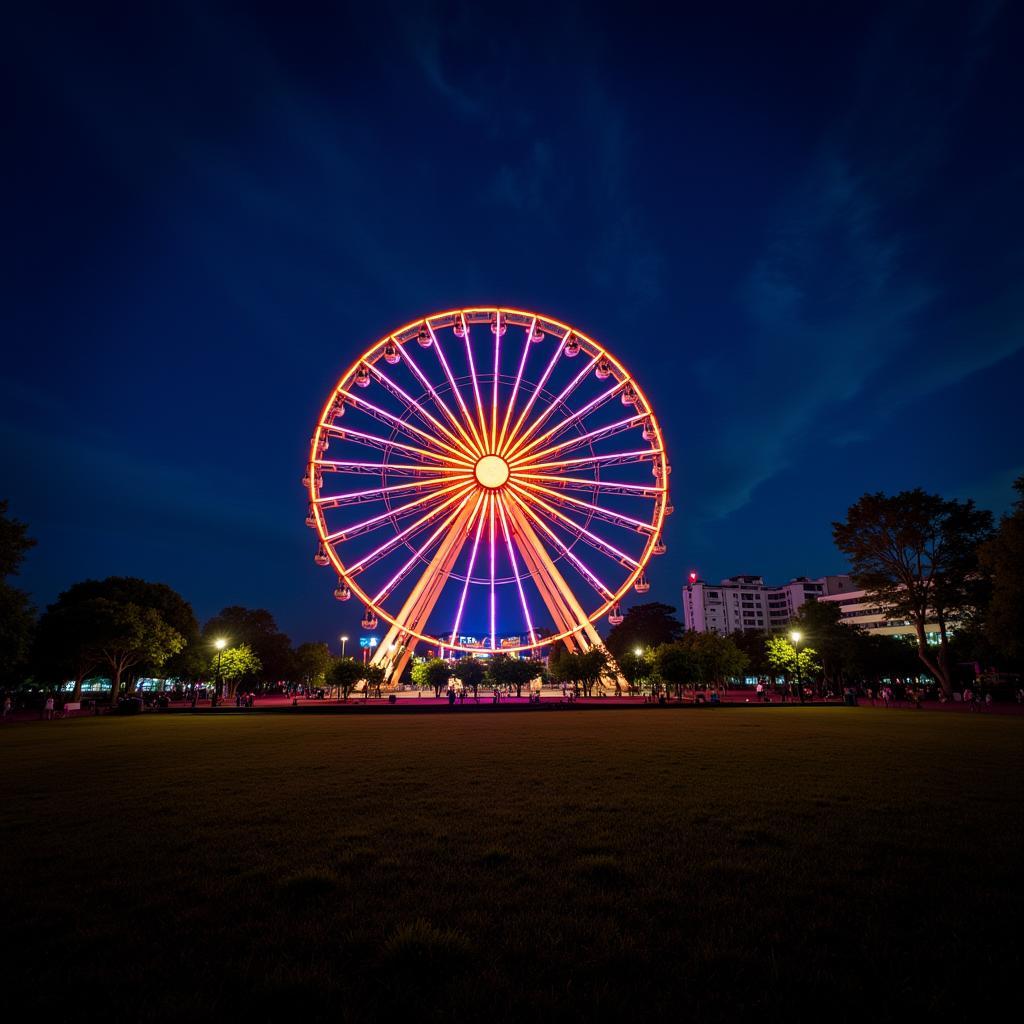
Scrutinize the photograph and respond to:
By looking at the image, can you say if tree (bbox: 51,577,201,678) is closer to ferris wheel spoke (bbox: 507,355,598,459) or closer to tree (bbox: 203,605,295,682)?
tree (bbox: 203,605,295,682)

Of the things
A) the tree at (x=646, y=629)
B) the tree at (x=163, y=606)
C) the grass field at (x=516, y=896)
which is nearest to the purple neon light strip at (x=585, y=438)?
the grass field at (x=516, y=896)

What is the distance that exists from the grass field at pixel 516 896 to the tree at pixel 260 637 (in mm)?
63387

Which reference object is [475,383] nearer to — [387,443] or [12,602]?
[387,443]

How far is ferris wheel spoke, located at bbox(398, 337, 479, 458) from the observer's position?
122 feet

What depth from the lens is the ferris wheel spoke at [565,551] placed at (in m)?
39.8

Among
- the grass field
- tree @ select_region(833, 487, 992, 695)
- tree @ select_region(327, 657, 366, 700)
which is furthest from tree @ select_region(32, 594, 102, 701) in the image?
tree @ select_region(833, 487, 992, 695)

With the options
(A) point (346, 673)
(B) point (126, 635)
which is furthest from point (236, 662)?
(A) point (346, 673)

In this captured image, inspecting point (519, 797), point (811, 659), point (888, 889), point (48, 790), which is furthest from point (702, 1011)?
point (811, 659)

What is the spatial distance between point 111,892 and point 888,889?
21.5 feet

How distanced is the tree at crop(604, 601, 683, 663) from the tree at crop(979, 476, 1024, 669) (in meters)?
57.9

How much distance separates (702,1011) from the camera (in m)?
3.17

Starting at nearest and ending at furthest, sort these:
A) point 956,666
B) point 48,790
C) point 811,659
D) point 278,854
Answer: point 278,854
point 48,790
point 811,659
point 956,666

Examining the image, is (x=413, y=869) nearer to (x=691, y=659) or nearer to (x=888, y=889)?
(x=888, y=889)

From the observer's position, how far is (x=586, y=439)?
38.5 m
